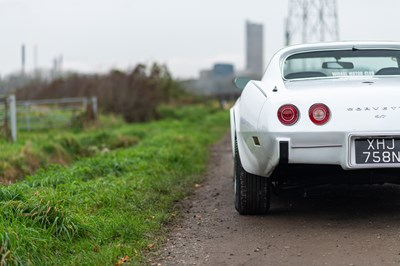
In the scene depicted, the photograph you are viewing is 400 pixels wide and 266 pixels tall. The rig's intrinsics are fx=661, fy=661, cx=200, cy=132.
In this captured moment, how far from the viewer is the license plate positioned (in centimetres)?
493

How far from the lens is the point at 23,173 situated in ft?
32.1

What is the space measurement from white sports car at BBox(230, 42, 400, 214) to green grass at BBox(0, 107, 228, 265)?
0.97 meters

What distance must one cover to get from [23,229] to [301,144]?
209cm

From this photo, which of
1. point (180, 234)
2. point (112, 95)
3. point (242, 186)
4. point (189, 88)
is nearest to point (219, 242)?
point (180, 234)

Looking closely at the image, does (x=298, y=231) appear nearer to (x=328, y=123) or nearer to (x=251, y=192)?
(x=251, y=192)

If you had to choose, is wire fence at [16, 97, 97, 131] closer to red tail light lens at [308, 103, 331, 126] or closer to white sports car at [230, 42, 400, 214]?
white sports car at [230, 42, 400, 214]

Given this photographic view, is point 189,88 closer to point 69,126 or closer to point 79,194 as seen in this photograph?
point 69,126

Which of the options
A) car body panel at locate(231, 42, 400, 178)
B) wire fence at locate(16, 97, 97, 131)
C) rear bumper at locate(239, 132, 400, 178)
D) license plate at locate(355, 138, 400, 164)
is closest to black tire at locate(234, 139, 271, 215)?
car body panel at locate(231, 42, 400, 178)

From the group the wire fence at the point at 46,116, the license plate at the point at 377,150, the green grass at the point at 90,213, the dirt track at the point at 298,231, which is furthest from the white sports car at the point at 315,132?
the wire fence at the point at 46,116

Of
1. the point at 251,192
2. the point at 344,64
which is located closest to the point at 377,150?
the point at 251,192

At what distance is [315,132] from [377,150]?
48 cm

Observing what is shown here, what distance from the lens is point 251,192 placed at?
5.76 metres

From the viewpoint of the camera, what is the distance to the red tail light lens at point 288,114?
16.4ft

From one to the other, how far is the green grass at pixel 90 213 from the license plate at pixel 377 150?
1688 millimetres
